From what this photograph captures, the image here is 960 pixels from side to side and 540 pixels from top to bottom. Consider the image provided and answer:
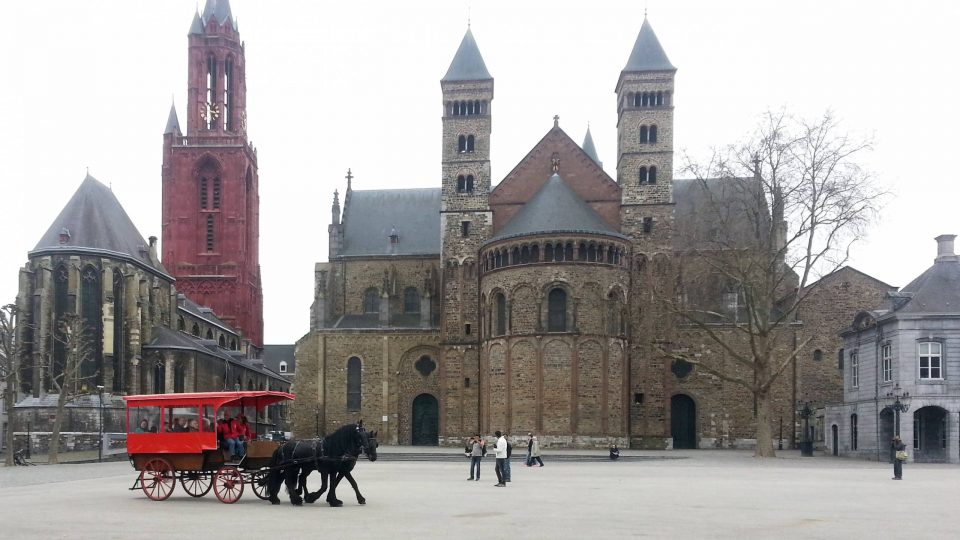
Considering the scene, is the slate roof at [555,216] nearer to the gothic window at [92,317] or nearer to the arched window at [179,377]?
the arched window at [179,377]

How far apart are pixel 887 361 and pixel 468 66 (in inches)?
1263

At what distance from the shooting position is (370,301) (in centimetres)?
6725

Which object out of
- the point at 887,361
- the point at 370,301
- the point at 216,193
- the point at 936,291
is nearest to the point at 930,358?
the point at 887,361

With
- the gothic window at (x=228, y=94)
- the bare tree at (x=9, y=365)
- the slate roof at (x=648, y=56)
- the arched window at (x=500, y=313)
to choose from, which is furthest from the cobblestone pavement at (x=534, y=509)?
the gothic window at (x=228, y=94)

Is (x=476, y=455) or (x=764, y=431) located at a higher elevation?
(x=476, y=455)

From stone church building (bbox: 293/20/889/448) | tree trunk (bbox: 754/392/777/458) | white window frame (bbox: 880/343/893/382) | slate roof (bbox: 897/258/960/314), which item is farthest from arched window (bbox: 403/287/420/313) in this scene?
slate roof (bbox: 897/258/960/314)

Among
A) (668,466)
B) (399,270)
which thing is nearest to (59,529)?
(668,466)

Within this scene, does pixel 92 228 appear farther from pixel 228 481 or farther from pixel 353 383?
pixel 228 481

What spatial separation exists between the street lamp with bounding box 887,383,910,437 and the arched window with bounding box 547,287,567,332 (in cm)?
1806

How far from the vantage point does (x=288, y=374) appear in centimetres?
10988

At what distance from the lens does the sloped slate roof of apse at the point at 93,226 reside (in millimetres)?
56062

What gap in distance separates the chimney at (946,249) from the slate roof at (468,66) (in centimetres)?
2924

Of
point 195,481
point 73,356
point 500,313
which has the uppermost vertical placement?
point 500,313

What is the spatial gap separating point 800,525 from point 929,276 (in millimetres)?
31717
